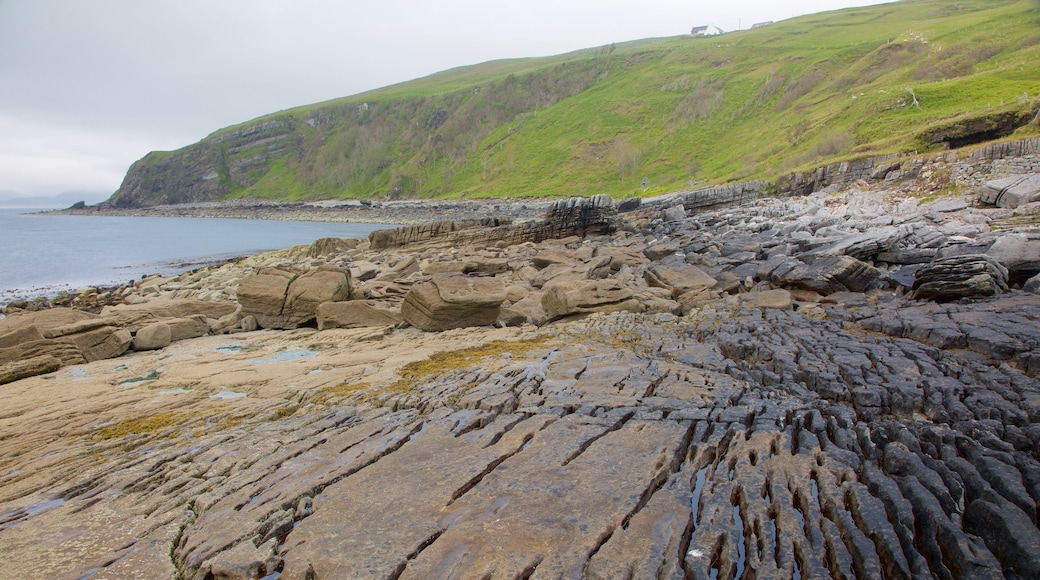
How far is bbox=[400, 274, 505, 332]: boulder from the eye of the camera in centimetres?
1384

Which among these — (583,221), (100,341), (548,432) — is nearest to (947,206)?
(583,221)

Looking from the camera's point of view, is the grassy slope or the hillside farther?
the grassy slope

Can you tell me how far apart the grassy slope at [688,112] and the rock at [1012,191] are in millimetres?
12599

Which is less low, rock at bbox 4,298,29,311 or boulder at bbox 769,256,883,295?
rock at bbox 4,298,29,311

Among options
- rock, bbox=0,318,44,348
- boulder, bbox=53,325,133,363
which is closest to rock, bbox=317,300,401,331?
boulder, bbox=53,325,133,363

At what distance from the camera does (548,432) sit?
22.1ft

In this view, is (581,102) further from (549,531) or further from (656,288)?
(549,531)

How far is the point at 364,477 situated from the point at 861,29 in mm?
136788

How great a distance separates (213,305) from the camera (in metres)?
17.8

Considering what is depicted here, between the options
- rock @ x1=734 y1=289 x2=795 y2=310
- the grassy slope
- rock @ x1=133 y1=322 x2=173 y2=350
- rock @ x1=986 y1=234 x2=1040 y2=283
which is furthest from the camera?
the grassy slope

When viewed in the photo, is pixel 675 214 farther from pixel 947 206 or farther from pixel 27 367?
Answer: pixel 27 367

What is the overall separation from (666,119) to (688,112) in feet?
14.4

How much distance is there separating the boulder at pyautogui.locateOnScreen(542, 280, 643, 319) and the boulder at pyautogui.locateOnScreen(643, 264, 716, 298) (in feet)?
6.80

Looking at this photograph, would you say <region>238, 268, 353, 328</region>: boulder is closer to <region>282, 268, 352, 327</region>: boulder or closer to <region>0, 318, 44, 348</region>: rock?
<region>282, 268, 352, 327</region>: boulder
